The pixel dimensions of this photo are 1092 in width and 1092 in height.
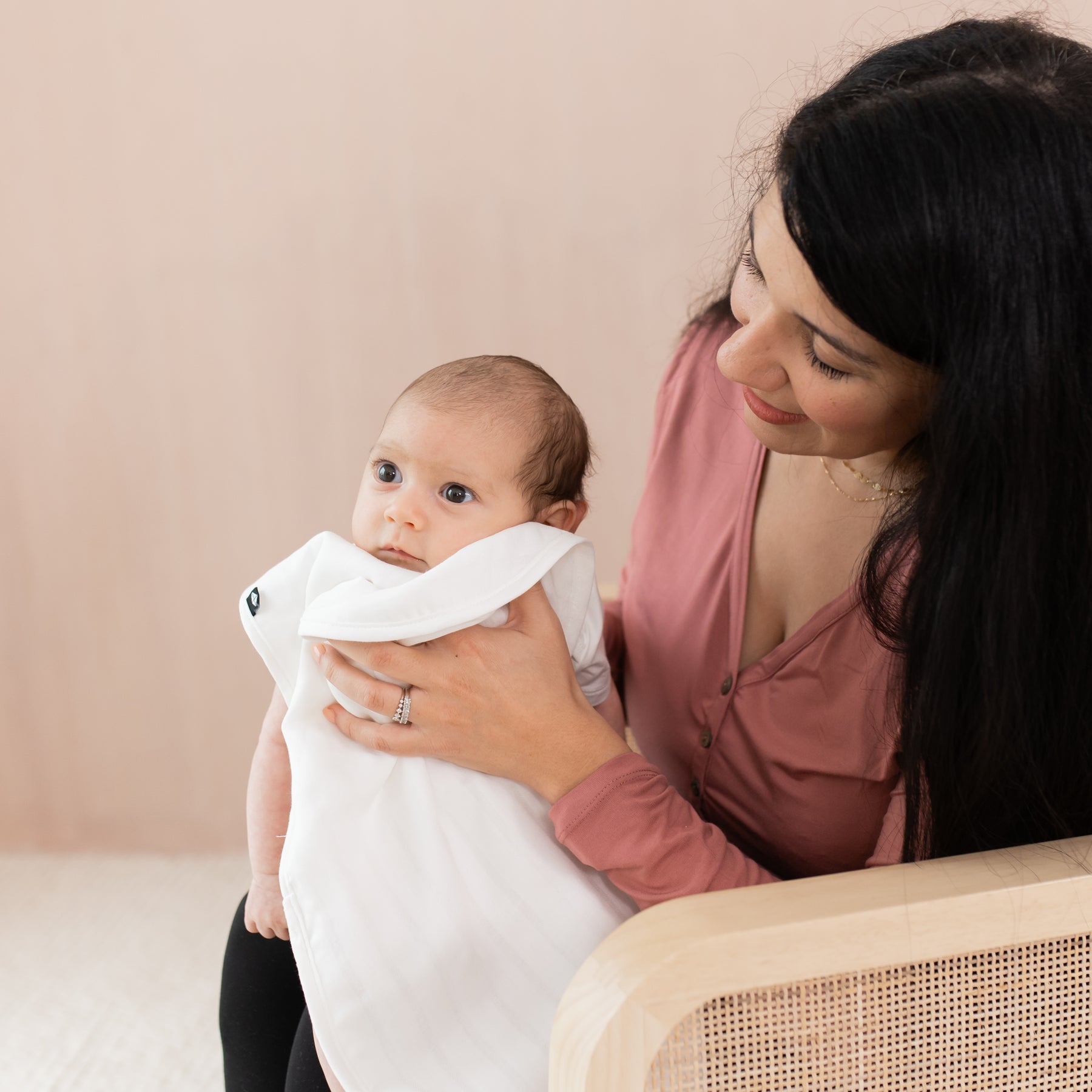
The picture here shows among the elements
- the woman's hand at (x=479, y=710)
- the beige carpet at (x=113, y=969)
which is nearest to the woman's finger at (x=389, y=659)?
the woman's hand at (x=479, y=710)

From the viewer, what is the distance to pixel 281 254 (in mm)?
1911

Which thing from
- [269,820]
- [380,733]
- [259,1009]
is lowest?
[259,1009]

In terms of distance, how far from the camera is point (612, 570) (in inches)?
86.6

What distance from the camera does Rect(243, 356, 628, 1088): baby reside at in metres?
0.98

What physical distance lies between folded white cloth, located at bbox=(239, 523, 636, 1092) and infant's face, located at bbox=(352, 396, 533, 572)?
3 cm

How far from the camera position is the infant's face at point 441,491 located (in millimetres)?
981

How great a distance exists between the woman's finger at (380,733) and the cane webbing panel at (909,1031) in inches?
13.0

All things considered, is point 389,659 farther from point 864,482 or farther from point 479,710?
point 864,482

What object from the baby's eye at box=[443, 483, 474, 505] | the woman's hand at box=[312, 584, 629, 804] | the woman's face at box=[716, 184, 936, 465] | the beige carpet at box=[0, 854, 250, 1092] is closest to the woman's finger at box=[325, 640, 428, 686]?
the woman's hand at box=[312, 584, 629, 804]

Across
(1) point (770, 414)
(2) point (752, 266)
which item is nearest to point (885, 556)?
(1) point (770, 414)

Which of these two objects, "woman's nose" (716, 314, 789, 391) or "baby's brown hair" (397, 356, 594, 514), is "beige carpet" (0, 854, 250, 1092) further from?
"woman's nose" (716, 314, 789, 391)

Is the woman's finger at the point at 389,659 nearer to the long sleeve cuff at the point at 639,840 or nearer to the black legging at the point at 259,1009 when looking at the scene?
the long sleeve cuff at the point at 639,840

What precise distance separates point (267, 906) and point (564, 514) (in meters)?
0.49

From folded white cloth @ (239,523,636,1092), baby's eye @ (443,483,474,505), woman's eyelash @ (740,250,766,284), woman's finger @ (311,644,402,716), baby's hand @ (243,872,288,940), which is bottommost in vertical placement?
baby's hand @ (243,872,288,940)
